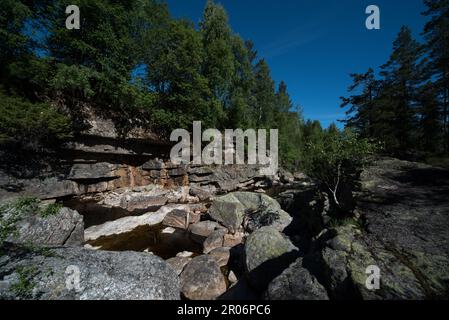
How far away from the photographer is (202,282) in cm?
517

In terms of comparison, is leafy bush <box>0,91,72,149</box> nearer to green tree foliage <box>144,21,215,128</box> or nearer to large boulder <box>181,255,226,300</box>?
green tree foliage <box>144,21,215,128</box>

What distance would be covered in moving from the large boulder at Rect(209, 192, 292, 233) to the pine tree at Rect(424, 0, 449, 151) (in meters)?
17.2

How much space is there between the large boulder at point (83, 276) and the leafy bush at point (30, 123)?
753cm

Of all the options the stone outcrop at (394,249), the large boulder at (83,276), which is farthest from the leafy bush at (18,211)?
the stone outcrop at (394,249)

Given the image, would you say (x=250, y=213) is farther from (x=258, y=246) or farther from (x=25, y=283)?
(x=25, y=283)

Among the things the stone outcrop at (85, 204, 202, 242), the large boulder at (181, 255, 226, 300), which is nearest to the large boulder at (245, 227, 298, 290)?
the large boulder at (181, 255, 226, 300)

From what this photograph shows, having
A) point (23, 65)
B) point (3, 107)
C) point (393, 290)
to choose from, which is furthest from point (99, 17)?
point (393, 290)

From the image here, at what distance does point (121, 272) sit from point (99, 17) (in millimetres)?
14309

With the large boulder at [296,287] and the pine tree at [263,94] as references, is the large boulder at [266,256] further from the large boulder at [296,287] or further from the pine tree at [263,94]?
the pine tree at [263,94]

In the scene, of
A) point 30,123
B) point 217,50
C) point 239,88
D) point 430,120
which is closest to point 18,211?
point 30,123

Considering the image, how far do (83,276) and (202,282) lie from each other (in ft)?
10.0

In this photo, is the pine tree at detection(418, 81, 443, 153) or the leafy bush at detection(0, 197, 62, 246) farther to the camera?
the pine tree at detection(418, 81, 443, 153)

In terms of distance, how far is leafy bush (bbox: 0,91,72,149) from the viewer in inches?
325
